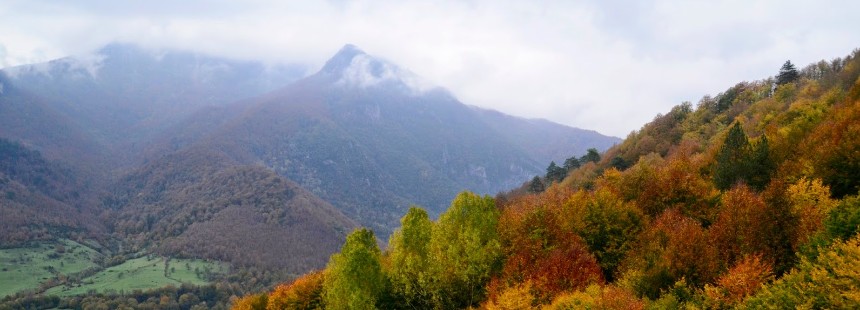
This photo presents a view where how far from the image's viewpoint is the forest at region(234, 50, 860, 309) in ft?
96.8

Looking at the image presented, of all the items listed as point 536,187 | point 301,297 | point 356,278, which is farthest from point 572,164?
point 356,278

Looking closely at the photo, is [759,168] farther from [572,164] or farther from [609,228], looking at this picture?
[572,164]

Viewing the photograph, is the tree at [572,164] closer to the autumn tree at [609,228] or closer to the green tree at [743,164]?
the green tree at [743,164]

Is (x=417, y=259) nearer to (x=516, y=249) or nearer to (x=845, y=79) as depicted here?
(x=516, y=249)

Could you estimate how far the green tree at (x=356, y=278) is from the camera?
4541 cm

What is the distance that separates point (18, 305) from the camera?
179750mm

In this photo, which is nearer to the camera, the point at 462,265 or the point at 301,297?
the point at 462,265

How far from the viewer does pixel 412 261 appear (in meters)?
47.4

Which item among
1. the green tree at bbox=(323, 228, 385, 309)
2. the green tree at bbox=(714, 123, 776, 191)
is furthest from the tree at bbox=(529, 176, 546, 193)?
the green tree at bbox=(323, 228, 385, 309)

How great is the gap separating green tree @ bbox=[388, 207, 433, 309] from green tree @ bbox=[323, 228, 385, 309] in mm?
1842

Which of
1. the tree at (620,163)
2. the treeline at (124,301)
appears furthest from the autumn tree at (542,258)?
the treeline at (124,301)

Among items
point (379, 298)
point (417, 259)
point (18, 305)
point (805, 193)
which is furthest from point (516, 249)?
point (18, 305)

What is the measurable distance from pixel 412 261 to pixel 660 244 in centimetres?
2098

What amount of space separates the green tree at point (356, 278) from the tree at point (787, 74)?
108006 millimetres
